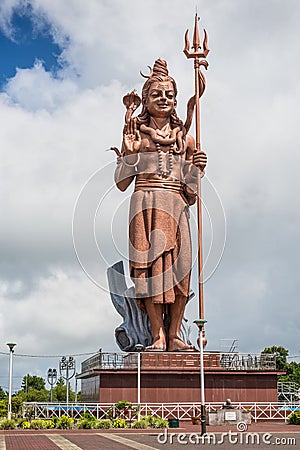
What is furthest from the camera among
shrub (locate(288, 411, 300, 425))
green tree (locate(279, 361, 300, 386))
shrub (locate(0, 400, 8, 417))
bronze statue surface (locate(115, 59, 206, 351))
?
green tree (locate(279, 361, 300, 386))

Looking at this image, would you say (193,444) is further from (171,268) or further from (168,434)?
(171,268)

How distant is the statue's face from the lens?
25.7 meters

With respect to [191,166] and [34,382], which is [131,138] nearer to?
[191,166]

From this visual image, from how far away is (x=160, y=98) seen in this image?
25.7 metres

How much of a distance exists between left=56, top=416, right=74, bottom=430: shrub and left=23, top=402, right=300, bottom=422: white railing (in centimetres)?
106

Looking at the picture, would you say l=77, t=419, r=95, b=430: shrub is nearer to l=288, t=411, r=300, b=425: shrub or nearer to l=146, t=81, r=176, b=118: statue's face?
l=288, t=411, r=300, b=425: shrub

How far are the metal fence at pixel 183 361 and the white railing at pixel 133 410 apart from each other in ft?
4.27

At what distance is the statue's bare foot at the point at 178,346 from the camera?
24609 mm

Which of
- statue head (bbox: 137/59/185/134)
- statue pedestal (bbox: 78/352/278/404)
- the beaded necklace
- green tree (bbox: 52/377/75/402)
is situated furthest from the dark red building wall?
green tree (bbox: 52/377/75/402)

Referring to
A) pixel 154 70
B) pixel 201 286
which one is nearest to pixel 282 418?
pixel 201 286

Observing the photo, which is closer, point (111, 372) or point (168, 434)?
point (168, 434)

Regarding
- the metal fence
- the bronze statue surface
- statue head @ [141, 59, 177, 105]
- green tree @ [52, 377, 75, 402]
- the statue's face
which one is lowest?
green tree @ [52, 377, 75, 402]

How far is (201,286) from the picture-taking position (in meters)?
25.0

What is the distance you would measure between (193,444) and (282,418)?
9.72m
